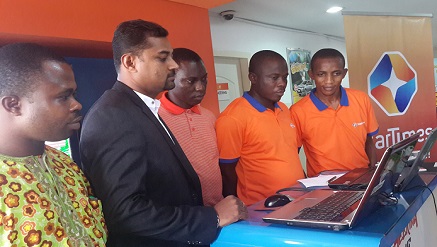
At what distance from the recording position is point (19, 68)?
2.82 ft

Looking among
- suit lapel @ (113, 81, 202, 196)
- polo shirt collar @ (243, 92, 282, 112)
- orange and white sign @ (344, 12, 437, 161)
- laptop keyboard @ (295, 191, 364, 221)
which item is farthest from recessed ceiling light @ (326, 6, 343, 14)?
suit lapel @ (113, 81, 202, 196)

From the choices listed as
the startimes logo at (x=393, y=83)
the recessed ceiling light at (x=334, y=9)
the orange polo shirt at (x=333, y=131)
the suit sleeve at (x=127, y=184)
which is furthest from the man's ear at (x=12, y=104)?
the recessed ceiling light at (x=334, y=9)

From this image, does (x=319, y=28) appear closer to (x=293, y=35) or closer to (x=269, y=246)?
(x=293, y=35)

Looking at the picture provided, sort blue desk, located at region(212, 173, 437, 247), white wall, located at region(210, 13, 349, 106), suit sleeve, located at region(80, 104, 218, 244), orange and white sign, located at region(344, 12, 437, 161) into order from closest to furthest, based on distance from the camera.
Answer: blue desk, located at region(212, 173, 437, 247) < suit sleeve, located at region(80, 104, 218, 244) < orange and white sign, located at region(344, 12, 437, 161) < white wall, located at region(210, 13, 349, 106)

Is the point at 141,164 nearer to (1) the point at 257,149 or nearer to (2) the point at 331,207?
(2) the point at 331,207

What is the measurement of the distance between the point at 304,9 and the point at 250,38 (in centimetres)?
81

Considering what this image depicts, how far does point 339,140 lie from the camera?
2090mm

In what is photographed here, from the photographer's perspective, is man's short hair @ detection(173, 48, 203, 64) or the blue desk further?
man's short hair @ detection(173, 48, 203, 64)

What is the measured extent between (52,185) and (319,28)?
608cm

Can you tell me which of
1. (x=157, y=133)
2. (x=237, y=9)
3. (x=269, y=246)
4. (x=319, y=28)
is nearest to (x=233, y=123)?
(x=157, y=133)

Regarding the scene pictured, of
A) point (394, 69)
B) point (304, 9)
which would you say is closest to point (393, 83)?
point (394, 69)

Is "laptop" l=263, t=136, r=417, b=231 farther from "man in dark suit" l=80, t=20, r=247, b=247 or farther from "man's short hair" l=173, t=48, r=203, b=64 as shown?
"man's short hair" l=173, t=48, r=203, b=64

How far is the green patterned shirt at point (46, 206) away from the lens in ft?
2.51

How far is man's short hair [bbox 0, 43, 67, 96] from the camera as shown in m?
0.85
